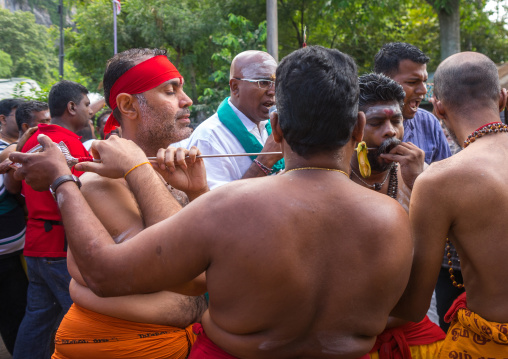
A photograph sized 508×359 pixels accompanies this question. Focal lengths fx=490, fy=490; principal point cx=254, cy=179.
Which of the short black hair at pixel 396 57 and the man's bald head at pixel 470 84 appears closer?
the man's bald head at pixel 470 84

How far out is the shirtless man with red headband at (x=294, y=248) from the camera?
1.50 m

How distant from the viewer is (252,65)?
3.89 m

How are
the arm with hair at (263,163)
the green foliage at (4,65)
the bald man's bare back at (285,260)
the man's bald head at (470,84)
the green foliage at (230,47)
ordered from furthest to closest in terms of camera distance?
the green foliage at (4,65), the green foliage at (230,47), the arm with hair at (263,163), the man's bald head at (470,84), the bald man's bare back at (285,260)

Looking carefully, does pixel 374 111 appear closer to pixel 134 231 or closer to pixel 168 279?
pixel 134 231

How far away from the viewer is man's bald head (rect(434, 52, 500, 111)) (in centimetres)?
227

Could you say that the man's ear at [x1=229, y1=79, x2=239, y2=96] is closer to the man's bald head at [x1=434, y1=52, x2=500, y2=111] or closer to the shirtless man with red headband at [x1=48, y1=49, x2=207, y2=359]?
the shirtless man with red headband at [x1=48, y1=49, x2=207, y2=359]

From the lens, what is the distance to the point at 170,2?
16766 mm

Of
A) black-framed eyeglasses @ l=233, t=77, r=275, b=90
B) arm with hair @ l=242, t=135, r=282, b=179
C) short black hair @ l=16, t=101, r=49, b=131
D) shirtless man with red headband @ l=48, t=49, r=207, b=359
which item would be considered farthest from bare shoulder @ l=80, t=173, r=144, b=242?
short black hair @ l=16, t=101, r=49, b=131

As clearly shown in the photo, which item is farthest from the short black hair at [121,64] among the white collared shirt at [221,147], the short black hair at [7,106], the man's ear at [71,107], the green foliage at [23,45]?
the green foliage at [23,45]

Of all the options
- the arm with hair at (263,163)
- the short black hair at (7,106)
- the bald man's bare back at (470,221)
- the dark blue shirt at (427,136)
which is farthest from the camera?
the short black hair at (7,106)

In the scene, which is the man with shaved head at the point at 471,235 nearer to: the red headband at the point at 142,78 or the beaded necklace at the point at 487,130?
the beaded necklace at the point at 487,130

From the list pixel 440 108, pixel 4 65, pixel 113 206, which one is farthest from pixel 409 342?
pixel 4 65

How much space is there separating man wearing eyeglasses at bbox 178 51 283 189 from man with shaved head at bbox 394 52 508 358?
170cm

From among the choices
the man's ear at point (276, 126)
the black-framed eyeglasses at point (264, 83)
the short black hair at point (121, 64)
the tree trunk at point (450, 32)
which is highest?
the tree trunk at point (450, 32)
